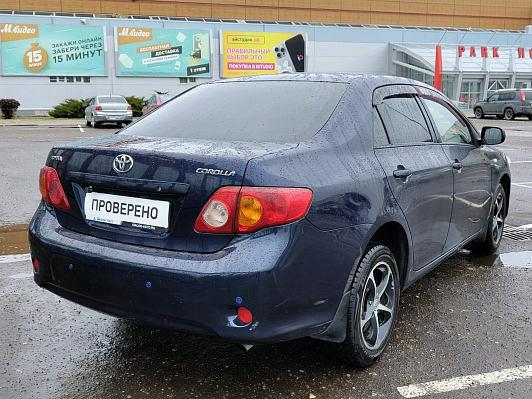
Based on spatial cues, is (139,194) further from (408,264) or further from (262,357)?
(408,264)

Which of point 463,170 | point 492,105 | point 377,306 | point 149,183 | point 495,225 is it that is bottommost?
point 492,105

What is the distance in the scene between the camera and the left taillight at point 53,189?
3033 mm

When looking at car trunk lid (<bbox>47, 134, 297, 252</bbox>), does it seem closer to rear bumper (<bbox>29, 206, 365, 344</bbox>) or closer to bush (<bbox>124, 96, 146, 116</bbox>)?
rear bumper (<bbox>29, 206, 365, 344</bbox>)

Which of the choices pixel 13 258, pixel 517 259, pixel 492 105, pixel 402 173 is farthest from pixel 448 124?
pixel 492 105

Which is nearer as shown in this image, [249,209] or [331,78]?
[249,209]

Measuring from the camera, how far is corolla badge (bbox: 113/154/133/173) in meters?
2.75

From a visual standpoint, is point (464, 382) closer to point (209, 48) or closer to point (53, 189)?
point (53, 189)

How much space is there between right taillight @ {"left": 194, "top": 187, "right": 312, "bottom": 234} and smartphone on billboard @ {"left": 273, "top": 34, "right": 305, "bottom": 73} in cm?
4146

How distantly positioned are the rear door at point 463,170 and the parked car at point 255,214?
0.41m

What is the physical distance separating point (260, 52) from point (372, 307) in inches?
1616

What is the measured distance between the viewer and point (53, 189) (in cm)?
308

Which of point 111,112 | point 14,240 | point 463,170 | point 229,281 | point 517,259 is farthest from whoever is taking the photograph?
point 111,112

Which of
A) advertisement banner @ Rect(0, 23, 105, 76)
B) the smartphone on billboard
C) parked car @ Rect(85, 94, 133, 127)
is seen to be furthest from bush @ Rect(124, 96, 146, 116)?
the smartphone on billboard

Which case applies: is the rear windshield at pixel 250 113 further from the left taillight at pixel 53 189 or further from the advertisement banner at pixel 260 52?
the advertisement banner at pixel 260 52
